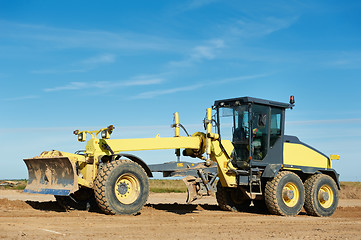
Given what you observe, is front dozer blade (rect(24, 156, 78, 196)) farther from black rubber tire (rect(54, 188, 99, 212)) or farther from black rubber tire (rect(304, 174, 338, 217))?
black rubber tire (rect(304, 174, 338, 217))

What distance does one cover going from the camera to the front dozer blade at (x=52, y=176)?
11766 millimetres

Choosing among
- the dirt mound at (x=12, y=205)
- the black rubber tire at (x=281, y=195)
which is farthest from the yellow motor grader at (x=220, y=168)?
the dirt mound at (x=12, y=205)

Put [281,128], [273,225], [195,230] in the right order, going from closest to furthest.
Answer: [195,230]
[273,225]
[281,128]

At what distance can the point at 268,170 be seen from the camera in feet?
47.0

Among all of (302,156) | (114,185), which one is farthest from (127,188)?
(302,156)

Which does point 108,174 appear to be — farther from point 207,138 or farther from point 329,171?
point 329,171

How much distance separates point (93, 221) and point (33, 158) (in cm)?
325

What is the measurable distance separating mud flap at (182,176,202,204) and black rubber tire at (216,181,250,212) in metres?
2.41

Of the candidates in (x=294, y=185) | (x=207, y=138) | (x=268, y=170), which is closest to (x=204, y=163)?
(x=207, y=138)

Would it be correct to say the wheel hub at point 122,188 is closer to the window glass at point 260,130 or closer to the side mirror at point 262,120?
the window glass at point 260,130

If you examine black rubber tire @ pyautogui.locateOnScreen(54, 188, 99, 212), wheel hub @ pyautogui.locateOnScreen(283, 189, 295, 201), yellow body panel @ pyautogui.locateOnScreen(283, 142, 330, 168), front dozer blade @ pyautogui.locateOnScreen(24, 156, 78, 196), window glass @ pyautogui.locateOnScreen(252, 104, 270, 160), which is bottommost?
black rubber tire @ pyautogui.locateOnScreen(54, 188, 99, 212)

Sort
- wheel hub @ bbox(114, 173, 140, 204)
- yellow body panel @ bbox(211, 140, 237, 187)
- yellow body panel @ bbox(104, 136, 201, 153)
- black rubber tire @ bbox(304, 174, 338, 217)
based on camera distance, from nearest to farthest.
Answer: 1. wheel hub @ bbox(114, 173, 140, 204)
2. yellow body panel @ bbox(104, 136, 201, 153)
3. yellow body panel @ bbox(211, 140, 237, 187)
4. black rubber tire @ bbox(304, 174, 338, 217)

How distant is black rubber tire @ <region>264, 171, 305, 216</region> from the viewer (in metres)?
14.0

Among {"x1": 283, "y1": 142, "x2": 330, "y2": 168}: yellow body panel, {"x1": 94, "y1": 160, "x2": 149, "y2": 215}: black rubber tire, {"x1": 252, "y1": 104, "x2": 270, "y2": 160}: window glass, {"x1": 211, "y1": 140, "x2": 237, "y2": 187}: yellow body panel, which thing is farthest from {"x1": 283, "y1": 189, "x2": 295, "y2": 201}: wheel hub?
{"x1": 94, "y1": 160, "x2": 149, "y2": 215}: black rubber tire
